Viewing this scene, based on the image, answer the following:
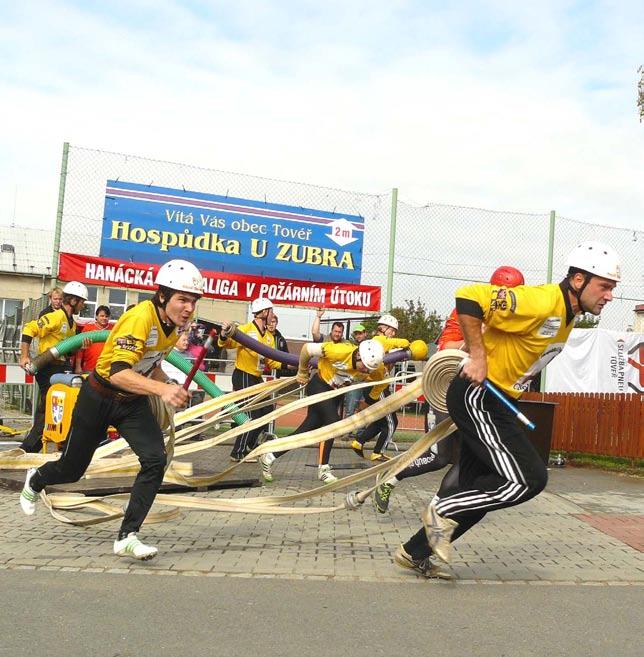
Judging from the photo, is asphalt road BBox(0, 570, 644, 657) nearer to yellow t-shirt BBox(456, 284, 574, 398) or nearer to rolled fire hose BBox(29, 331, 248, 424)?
yellow t-shirt BBox(456, 284, 574, 398)

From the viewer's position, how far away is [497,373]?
4836mm

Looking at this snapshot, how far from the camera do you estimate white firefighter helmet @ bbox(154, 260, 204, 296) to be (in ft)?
17.2

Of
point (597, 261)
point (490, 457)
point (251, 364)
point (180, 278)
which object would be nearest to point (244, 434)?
point (251, 364)

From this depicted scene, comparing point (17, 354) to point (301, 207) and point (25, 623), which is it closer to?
point (301, 207)

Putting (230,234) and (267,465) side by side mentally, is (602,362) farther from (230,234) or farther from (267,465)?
(267,465)

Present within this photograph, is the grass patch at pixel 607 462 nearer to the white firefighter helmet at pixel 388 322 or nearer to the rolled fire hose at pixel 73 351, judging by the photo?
the white firefighter helmet at pixel 388 322

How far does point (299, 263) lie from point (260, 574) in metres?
9.27

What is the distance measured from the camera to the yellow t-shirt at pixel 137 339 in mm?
5109

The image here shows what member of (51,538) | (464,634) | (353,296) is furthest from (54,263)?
(464,634)

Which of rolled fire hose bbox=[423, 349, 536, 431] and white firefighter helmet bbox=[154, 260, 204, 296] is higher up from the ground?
white firefighter helmet bbox=[154, 260, 204, 296]

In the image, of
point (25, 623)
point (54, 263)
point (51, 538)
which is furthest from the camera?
point (54, 263)

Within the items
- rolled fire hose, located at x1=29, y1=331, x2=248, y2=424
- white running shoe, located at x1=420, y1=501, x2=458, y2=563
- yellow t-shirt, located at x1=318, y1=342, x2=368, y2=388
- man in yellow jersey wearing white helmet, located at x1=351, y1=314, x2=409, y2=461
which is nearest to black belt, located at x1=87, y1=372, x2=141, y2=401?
white running shoe, located at x1=420, y1=501, x2=458, y2=563

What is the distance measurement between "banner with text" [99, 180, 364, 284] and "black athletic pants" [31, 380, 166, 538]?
7.78 meters

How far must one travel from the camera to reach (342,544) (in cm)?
612
